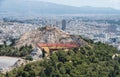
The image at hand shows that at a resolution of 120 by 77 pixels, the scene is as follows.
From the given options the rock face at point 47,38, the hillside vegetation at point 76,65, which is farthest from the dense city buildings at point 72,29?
the hillside vegetation at point 76,65

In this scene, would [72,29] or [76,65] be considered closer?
[76,65]

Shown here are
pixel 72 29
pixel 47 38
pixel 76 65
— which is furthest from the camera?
pixel 72 29

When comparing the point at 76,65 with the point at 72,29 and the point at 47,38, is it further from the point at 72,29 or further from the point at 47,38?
the point at 72,29

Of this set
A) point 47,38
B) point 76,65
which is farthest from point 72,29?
point 76,65

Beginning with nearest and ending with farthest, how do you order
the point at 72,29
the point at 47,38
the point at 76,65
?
1. the point at 76,65
2. the point at 47,38
3. the point at 72,29

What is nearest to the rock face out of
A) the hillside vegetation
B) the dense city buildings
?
the hillside vegetation

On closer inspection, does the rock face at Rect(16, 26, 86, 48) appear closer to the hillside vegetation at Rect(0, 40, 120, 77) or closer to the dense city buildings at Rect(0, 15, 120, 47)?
the hillside vegetation at Rect(0, 40, 120, 77)

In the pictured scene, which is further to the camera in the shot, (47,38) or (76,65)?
(47,38)

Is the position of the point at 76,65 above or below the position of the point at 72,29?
above
